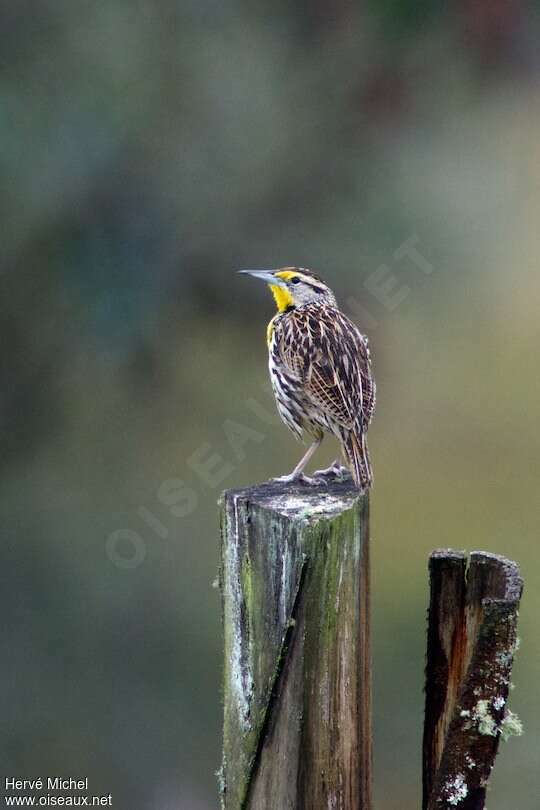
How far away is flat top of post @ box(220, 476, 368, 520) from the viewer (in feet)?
8.22

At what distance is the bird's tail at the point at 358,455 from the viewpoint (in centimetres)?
332

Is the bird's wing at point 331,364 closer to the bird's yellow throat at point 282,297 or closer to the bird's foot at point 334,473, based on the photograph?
the bird's yellow throat at point 282,297

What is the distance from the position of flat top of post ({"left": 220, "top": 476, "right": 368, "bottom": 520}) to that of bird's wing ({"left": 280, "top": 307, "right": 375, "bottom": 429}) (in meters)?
0.73

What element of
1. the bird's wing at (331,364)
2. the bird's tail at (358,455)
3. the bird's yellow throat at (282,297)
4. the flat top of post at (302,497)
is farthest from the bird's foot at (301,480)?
the bird's yellow throat at (282,297)

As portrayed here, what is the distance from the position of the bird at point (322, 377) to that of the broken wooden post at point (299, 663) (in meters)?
1.03

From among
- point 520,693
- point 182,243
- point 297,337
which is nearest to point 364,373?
point 297,337

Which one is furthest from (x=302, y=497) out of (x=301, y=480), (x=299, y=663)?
(x=299, y=663)

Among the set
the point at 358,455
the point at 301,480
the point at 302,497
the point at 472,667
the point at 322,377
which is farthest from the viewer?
the point at 322,377

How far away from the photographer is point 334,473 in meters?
3.23

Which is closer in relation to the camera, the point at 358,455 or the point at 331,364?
the point at 358,455

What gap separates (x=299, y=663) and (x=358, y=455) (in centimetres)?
121

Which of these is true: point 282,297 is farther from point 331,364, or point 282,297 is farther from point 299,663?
point 299,663

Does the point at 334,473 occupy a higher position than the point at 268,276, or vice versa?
the point at 268,276

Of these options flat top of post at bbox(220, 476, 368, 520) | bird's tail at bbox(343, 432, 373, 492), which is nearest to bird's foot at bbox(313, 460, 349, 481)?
bird's tail at bbox(343, 432, 373, 492)
